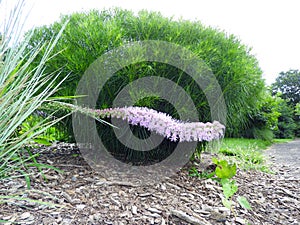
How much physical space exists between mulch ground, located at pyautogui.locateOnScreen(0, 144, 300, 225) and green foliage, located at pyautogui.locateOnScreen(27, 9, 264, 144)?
676 millimetres

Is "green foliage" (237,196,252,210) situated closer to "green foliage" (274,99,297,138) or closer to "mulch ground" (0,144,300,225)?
"mulch ground" (0,144,300,225)

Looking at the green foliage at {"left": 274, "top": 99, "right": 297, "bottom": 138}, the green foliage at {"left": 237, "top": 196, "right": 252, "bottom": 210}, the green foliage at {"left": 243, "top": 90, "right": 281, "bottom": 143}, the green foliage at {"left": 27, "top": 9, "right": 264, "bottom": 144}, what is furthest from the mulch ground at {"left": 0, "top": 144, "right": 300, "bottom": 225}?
the green foliage at {"left": 274, "top": 99, "right": 297, "bottom": 138}

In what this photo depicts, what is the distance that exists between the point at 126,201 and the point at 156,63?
1216mm

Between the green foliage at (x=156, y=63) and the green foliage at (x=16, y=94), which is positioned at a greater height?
the green foliage at (x=156, y=63)

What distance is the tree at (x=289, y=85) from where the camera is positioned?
727 inches

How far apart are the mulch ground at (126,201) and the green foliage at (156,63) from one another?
0.68 meters

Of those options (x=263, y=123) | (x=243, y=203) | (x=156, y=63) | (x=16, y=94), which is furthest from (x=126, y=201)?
(x=263, y=123)

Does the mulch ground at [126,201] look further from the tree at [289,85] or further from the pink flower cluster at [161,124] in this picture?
the tree at [289,85]

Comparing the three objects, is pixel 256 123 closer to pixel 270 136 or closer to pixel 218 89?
pixel 270 136

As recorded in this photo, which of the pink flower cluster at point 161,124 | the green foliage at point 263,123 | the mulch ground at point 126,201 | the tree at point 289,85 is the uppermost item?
the tree at point 289,85

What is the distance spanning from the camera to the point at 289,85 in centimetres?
1912

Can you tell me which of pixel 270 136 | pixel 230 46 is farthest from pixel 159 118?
pixel 270 136

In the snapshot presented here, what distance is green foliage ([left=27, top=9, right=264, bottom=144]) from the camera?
2305 mm

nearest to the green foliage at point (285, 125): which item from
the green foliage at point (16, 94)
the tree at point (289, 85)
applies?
the tree at point (289, 85)
